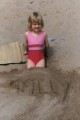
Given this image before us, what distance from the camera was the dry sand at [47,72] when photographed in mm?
3915

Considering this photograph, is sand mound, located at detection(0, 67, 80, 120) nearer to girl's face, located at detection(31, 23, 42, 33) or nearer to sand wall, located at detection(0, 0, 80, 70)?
sand wall, located at detection(0, 0, 80, 70)

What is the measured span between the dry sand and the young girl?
13cm

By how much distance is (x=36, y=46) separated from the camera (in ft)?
16.2

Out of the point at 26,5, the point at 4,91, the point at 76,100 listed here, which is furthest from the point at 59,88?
the point at 26,5

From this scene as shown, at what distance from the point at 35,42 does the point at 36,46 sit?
5 centimetres

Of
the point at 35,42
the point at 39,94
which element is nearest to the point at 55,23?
the point at 35,42

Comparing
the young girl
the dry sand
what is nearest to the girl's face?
the young girl

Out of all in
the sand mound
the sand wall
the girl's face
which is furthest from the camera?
the sand wall

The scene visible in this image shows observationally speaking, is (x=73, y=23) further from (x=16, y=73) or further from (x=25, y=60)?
(x=16, y=73)

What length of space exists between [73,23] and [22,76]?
152 cm

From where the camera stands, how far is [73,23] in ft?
18.4

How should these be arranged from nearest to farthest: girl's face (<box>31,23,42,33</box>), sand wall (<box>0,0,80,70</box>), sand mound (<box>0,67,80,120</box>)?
sand mound (<box>0,67,80,120</box>) → girl's face (<box>31,23,42,33</box>) → sand wall (<box>0,0,80,70</box>)

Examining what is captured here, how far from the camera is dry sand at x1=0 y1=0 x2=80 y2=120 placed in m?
3.91

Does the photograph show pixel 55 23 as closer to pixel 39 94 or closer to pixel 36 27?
pixel 36 27
